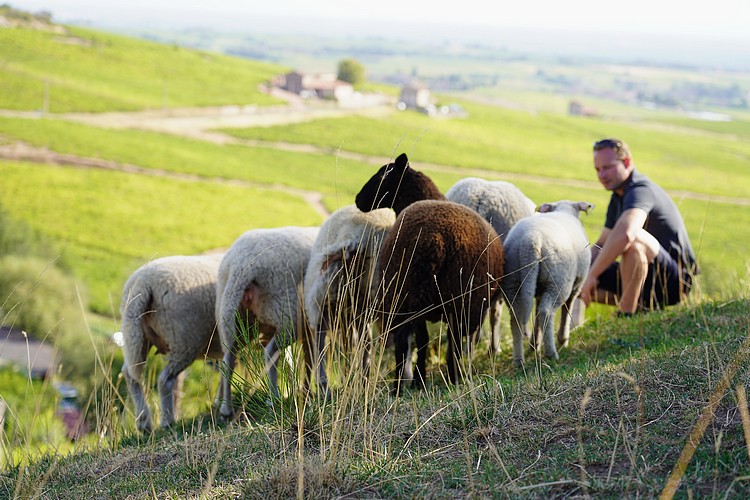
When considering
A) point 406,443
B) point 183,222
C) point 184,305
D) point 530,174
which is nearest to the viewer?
point 406,443

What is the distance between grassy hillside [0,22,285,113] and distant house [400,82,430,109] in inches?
754

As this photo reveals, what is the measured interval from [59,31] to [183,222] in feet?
116

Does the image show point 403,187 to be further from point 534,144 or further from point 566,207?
point 534,144

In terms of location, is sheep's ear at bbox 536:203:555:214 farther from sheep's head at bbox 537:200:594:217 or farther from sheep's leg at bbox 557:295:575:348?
sheep's leg at bbox 557:295:575:348

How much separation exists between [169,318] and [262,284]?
0.95 metres

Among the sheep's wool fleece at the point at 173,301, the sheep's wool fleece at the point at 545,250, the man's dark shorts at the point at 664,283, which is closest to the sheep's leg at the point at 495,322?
the sheep's wool fleece at the point at 545,250

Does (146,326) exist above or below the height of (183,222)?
above

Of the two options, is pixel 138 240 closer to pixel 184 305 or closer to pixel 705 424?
pixel 184 305

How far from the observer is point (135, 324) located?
22.4 feet

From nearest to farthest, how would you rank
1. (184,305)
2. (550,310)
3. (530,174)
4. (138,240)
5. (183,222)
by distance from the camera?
(550,310) → (184,305) → (138,240) → (183,222) → (530,174)

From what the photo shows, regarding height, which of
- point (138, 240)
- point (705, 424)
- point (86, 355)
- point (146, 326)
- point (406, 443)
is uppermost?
point (705, 424)

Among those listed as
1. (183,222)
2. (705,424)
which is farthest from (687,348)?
(183,222)

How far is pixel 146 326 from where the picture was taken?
695 centimetres

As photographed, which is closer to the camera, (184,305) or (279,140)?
(184,305)
